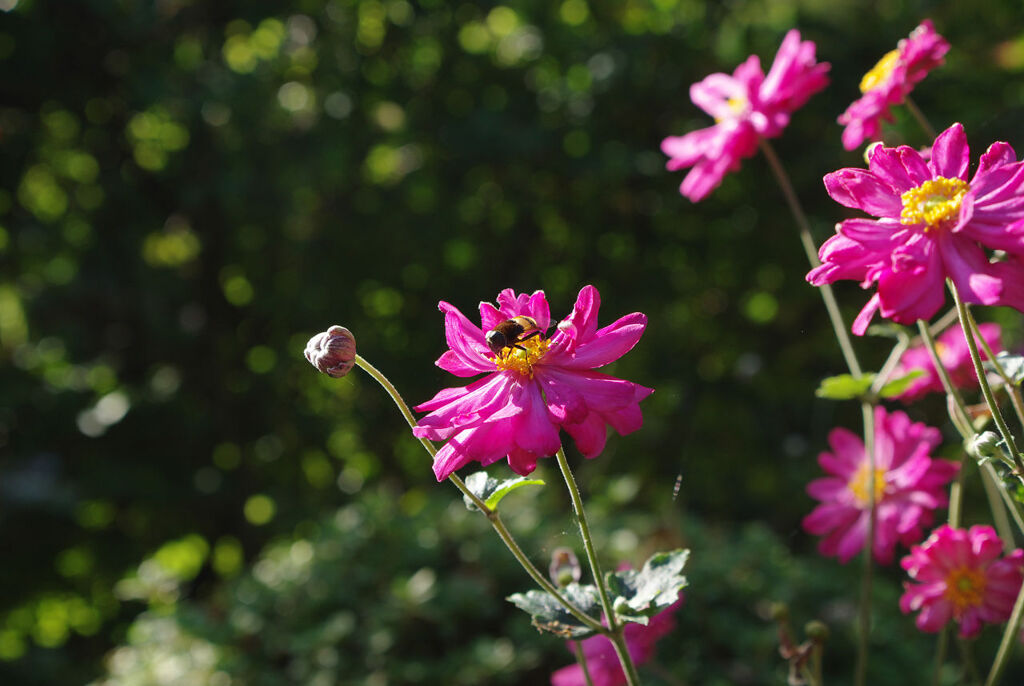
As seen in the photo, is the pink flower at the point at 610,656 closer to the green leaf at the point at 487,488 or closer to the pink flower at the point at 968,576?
the pink flower at the point at 968,576

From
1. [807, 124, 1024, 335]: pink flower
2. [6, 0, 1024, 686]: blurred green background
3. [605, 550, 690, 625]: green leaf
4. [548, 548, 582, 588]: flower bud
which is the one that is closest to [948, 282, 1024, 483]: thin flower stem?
[807, 124, 1024, 335]: pink flower

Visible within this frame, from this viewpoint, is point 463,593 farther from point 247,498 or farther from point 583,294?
point 247,498

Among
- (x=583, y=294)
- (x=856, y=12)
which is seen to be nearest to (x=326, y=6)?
(x=856, y=12)

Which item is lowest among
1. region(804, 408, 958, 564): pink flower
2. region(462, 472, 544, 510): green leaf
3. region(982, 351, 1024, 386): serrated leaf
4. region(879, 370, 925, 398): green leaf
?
region(804, 408, 958, 564): pink flower

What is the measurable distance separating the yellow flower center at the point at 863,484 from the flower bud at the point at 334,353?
637 millimetres

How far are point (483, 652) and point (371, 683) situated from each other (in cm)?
19

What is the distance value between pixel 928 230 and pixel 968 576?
0.41 metres

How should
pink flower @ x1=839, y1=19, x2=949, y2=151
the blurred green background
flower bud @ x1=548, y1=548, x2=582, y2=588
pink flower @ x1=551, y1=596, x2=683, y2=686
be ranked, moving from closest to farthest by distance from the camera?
flower bud @ x1=548, y1=548, x2=582, y2=588 < pink flower @ x1=839, y1=19, x2=949, y2=151 < pink flower @ x1=551, y1=596, x2=683, y2=686 < the blurred green background

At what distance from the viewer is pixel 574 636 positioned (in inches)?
27.1

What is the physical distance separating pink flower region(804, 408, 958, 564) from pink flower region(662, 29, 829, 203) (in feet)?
1.19

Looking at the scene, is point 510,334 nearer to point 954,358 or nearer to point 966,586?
point 966,586

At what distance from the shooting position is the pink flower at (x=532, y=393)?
2.10 feet

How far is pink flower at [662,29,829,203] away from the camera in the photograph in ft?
3.73

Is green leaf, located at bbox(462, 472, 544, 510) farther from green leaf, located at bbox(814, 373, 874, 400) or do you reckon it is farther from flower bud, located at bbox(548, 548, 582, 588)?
green leaf, located at bbox(814, 373, 874, 400)
